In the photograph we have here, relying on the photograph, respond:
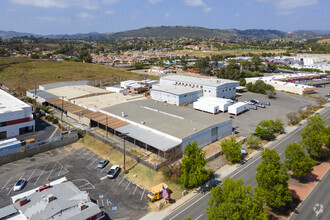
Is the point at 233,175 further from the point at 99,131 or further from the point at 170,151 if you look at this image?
the point at 99,131

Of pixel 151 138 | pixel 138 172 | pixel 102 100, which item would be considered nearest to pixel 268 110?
pixel 151 138

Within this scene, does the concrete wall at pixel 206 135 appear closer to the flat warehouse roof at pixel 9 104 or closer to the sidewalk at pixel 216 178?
the sidewalk at pixel 216 178

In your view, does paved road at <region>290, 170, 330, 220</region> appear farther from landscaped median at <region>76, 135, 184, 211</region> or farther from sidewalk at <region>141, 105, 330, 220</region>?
landscaped median at <region>76, 135, 184, 211</region>

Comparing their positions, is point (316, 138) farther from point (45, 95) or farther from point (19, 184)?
point (45, 95)

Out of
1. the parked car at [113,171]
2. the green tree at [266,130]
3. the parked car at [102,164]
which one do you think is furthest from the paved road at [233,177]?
the parked car at [102,164]

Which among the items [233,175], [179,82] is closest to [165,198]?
[233,175]

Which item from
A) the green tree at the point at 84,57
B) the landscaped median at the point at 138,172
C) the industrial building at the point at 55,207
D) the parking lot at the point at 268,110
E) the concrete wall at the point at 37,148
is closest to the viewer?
the industrial building at the point at 55,207
